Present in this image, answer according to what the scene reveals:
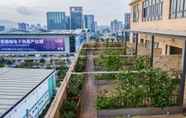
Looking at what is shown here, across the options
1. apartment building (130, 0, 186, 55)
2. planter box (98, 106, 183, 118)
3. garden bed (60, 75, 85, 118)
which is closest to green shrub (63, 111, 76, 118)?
garden bed (60, 75, 85, 118)

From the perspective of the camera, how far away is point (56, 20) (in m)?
84.6

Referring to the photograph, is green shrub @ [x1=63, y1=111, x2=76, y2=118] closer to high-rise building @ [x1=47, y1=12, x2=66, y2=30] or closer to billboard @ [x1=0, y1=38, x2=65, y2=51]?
billboard @ [x1=0, y1=38, x2=65, y2=51]

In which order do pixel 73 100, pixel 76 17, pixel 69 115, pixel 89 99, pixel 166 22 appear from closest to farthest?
1. pixel 69 115
2. pixel 73 100
3. pixel 89 99
4. pixel 166 22
5. pixel 76 17

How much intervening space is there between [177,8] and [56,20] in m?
74.6

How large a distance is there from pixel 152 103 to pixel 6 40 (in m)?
27.2

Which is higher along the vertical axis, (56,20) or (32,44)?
(56,20)

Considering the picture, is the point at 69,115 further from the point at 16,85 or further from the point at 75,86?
the point at 16,85

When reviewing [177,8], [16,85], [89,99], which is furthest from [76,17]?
[89,99]

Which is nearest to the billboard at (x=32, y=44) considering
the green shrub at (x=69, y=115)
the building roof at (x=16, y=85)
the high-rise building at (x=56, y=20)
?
the building roof at (x=16, y=85)

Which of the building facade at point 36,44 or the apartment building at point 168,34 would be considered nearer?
the apartment building at point 168,34

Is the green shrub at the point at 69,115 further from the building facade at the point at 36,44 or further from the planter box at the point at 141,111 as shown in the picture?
the building facade at the point at 36,44

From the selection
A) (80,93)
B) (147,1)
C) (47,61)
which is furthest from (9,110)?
(47,61)

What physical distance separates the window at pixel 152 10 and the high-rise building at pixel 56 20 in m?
64.1

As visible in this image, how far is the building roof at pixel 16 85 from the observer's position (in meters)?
9.56
